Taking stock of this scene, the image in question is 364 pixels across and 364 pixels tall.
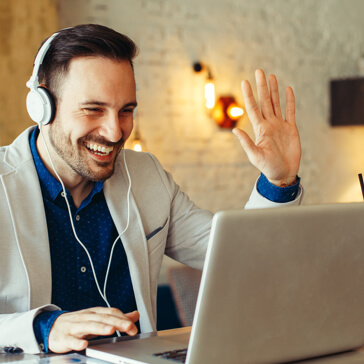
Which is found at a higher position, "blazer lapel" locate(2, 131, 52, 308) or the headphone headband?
the headphone headband

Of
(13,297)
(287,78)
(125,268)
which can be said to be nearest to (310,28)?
(287,78)

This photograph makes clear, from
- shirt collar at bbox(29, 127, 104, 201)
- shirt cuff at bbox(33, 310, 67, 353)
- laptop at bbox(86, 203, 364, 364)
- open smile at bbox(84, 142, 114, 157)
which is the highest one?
open smile at bbox(84, 142, 114, 157)

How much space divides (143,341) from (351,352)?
424 millimetres

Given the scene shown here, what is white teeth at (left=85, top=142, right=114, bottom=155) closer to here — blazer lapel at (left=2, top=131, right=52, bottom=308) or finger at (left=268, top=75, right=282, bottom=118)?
blazer lapel at (left=2, top=131, right=52, bottom=308)

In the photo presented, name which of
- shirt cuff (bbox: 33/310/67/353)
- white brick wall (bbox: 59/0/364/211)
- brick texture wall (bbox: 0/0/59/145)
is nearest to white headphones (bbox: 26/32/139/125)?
shirt cuff (bbox: 33/310/67/353)

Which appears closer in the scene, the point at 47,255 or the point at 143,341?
the point at 143,341

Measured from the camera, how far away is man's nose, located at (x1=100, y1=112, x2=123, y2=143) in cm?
172

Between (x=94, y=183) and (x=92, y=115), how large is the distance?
0.75ft

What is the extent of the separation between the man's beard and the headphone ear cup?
4 cm

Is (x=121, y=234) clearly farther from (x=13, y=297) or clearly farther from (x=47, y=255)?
(x=13, y=297)

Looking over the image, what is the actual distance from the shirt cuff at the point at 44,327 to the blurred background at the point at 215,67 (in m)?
2.18

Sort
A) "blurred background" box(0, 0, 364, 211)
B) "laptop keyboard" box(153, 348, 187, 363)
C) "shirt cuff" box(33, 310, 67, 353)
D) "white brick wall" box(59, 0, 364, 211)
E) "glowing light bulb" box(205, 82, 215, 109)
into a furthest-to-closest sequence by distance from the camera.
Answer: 1. "glowing light bulb" box(205, 82, 215, 109)
2. "white brick wall" box(59, 0, 364, 211)
3. "blurred background" box(0, 0, 364, 211)
4. "shirt cuff" box(33, 310, 67, 353)
5. "laptop keyboard" box(153, 348, 187, 363)

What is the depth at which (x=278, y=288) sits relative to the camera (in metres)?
1.01

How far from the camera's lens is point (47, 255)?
1611mm
